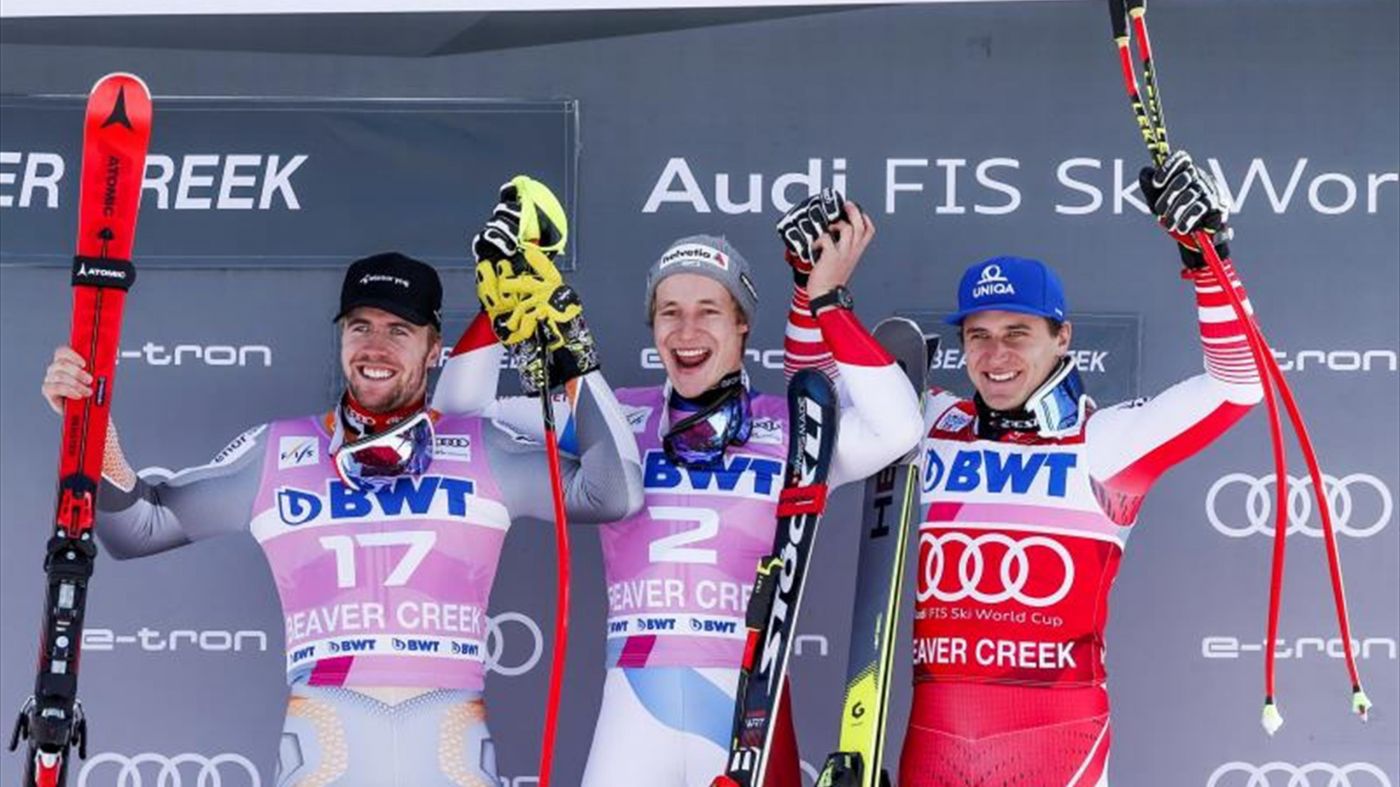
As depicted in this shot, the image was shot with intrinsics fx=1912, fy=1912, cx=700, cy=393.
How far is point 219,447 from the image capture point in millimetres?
4855

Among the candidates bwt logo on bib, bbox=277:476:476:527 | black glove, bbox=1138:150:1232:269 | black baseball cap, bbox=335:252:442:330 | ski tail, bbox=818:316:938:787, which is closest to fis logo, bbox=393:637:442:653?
bwt logo on bib, bbox=277:476:476:527

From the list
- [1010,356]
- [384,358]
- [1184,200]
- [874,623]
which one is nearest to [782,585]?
[874,623]

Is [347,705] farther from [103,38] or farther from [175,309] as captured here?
[103,38]

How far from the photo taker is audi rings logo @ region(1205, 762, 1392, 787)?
4.70 meters

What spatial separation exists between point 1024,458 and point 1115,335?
0.85 metres

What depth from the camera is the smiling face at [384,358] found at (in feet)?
13.1

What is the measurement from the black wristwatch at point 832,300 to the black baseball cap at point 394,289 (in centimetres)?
83

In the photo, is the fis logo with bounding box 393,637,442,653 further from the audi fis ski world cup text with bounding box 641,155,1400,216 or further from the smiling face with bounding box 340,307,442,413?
the audi fis ski world cup text with bounding box 641,155,1400,216

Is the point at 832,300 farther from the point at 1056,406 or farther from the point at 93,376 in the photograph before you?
the point at 93,376

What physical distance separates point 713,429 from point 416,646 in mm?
765

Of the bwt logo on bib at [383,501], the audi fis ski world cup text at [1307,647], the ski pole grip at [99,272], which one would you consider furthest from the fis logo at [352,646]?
the audi fis ski world cup text at [1307,647]

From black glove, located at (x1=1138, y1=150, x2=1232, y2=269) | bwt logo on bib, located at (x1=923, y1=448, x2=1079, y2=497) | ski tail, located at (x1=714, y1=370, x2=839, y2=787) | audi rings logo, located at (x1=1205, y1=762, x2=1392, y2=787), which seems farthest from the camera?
audi rings logo, located at (x1=1205, y1=762, x2=1392, y2=787)

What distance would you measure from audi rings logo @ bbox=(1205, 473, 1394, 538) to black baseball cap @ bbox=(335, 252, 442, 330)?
6.57 ft

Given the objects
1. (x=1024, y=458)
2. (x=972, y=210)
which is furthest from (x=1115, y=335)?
(x=1024, y=458)
